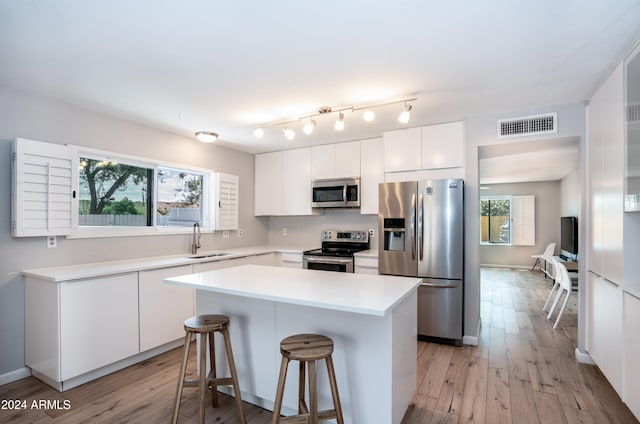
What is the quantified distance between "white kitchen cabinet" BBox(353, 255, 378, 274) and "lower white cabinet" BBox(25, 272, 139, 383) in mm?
2436

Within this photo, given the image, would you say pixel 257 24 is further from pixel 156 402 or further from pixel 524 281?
Answer: pixel 524 281

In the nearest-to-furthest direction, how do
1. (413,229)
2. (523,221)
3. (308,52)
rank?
1. (308,52)
2. (413,229)
3. (523,221)

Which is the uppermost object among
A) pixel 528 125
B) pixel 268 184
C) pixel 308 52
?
pixel 308 52

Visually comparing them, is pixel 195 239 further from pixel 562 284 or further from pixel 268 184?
pixel 562 284

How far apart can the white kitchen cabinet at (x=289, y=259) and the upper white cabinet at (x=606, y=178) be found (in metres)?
3.12

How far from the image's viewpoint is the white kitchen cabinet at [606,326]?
2.18 meters

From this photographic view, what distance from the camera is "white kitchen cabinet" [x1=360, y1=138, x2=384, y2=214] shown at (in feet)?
13.7

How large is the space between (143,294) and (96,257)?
640mm

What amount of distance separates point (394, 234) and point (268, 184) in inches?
88.7

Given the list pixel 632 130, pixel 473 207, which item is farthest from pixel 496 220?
pixel 632 130

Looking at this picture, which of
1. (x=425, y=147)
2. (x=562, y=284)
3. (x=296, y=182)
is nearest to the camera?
(x=425, y=147)

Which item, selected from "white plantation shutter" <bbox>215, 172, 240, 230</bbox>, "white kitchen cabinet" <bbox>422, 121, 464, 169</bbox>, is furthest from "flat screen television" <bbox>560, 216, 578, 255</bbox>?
"white plantation shutter" <bbox>215, 172, 240, 230</bbox>

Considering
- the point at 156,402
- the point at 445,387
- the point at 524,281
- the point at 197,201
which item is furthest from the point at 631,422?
the point at 524,281

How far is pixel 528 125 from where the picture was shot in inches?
122
